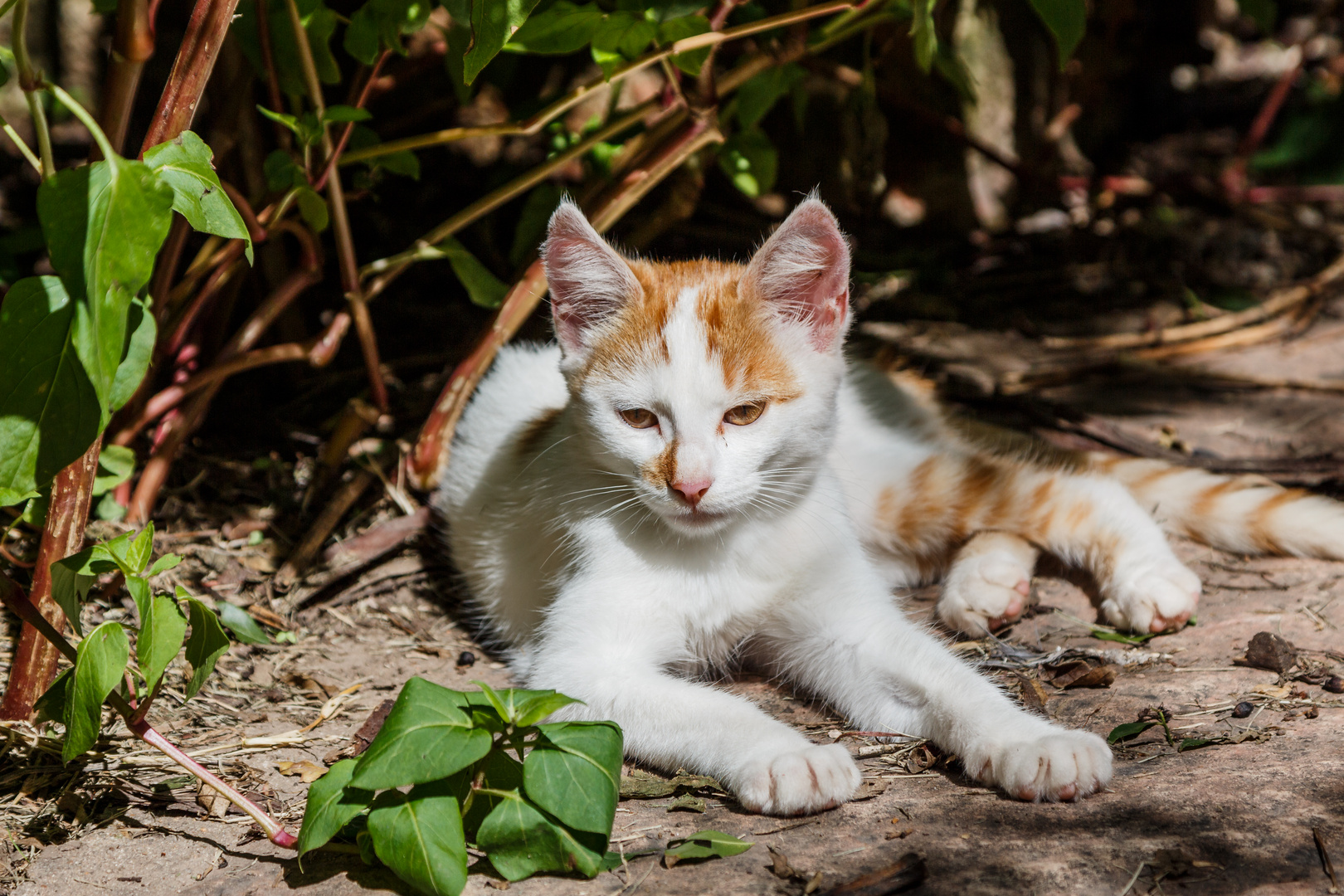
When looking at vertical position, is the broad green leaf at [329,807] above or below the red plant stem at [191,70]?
below

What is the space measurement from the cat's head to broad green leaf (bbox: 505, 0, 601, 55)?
1.34 ft

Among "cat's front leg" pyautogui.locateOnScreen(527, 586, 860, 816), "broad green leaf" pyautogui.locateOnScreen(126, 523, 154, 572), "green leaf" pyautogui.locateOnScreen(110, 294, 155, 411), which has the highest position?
"green leaf" pyautogui.locateOnScreen(110, 294, 155, 411)

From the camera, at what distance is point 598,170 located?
9.27ft

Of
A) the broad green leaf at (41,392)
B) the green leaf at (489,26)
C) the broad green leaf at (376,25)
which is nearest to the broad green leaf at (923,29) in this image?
the green leaf at (489,26)

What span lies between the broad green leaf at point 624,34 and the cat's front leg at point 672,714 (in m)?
1.17

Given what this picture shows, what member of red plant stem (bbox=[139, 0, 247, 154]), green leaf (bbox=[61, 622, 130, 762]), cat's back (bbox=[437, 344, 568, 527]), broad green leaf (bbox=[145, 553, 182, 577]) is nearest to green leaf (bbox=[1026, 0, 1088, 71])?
cat's back (bbox=[437, 344, 568, 527])

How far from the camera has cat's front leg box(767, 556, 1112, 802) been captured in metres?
1.64

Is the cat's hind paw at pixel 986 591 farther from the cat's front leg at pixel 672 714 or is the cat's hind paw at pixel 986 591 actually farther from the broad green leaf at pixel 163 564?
the broad green leaf at pixel 163 564

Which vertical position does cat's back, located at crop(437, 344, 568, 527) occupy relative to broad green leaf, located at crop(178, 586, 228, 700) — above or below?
below

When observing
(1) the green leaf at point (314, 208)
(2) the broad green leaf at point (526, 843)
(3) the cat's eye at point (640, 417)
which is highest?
(1) the green leaf at point (314, 208)

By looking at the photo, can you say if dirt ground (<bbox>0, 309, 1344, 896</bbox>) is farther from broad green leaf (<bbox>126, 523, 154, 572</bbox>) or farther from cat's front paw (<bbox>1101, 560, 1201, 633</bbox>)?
broad green leaf (<bbox>126, 523, 154, 572</bbox>)

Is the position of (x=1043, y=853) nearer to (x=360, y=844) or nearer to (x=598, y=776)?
(x=598, y=776)

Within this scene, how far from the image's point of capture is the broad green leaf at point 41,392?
1.29 metres

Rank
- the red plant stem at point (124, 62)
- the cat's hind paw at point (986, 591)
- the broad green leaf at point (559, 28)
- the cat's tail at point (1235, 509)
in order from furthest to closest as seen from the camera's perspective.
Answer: the cat's tail at point (1235, 509), the cat's hind paw at point (986, 591), the broad green leaf at point (559, 28), the red plant stem at point (124, 62)
